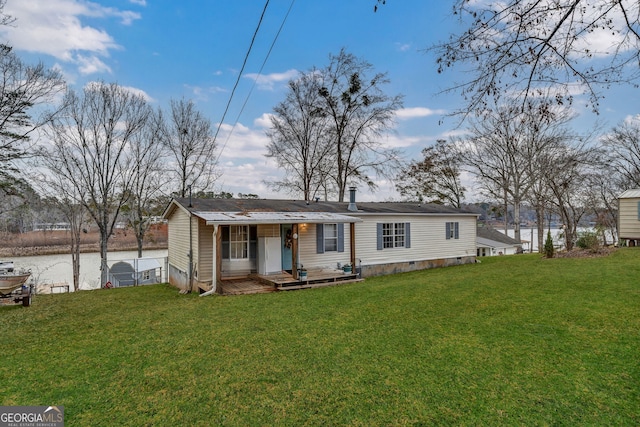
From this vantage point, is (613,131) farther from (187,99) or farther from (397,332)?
(187,99)

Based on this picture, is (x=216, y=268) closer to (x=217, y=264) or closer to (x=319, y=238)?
(x=217, y=264)

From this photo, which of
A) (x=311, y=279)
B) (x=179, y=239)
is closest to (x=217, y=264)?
(x=311, y=279)

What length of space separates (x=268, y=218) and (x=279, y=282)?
6.60 feet

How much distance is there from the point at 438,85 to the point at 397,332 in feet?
13.5

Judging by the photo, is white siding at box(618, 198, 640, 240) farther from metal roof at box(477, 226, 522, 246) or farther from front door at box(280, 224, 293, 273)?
front door at box(280, 224, 293, 273)

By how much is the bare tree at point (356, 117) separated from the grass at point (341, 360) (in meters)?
15.0

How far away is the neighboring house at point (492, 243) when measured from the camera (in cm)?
2994

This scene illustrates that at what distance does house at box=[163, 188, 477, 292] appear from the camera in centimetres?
1020

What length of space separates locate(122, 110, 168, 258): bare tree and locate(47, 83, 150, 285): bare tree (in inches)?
14.9

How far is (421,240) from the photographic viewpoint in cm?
1455

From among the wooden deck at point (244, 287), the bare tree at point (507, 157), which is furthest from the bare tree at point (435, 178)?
the wooden deck at point (244, 287)

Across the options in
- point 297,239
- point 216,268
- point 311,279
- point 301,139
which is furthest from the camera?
point 301,139

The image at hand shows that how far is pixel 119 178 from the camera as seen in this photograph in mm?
18344

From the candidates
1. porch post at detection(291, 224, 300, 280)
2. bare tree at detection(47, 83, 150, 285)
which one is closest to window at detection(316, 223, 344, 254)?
porch post at detection(291, 224, 300, 280)
